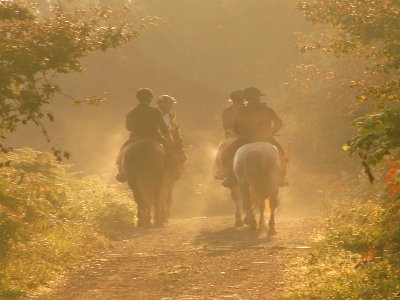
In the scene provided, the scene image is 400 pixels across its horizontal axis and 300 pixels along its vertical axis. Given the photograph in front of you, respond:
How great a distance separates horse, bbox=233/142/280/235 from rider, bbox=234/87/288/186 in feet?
3.49

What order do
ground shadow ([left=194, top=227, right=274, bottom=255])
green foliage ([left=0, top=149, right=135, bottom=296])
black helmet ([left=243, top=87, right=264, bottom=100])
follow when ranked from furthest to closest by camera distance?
black helmet ([left=243, top=87, right=264, bottom=100])
ground shadow ([left=194, top=227, right=274, bottom=255])
green foliage ([left=0, top=149, right=135, bottom=296])

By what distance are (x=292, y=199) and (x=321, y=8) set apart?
14.9m

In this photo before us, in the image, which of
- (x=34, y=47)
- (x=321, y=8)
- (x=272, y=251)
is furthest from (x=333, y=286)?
(x=321, y=8)

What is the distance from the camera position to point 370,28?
46.6 ft

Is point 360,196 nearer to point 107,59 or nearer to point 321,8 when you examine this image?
point 321,8

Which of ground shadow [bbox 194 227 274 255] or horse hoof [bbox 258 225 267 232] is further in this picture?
horse hoof [bbox 258 225 267 232]

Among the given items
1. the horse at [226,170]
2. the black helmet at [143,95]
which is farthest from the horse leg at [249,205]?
the black helmet at [143,95]

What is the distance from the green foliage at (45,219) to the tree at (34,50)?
0.80 meters

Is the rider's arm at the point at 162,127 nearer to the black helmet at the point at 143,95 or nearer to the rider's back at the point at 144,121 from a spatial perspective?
the rider's back at the point at 144,121

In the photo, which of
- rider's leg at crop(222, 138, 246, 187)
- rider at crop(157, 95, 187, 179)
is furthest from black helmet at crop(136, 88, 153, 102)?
rider at crop(157, 95, 187, 179)

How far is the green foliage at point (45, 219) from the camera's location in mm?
11062

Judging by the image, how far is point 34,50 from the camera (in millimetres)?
10609

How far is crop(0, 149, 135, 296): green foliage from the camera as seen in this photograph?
436 inches

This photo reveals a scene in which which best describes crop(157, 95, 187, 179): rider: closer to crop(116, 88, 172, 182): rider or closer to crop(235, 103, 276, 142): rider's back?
crop(116, 88, 172, 182): rider
